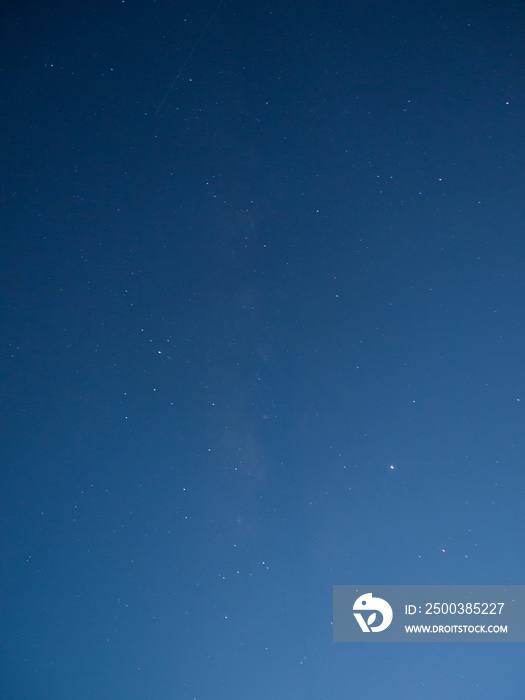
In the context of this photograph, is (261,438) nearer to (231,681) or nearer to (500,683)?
(231,681)

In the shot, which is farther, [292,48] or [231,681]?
[231,681]

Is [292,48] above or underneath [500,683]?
above

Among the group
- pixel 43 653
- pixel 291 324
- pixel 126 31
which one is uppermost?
pixel 126 31

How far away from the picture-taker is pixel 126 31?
830mm

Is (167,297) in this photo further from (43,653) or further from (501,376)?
(43,653)

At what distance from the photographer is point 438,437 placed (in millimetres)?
872

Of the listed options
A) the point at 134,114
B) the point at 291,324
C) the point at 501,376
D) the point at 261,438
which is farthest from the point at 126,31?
the point at 501,376

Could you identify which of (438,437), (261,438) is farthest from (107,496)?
(438,437)

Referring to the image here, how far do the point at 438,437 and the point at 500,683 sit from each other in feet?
1.58

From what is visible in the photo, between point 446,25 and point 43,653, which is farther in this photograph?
point 43,653

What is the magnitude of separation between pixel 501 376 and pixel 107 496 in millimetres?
724
